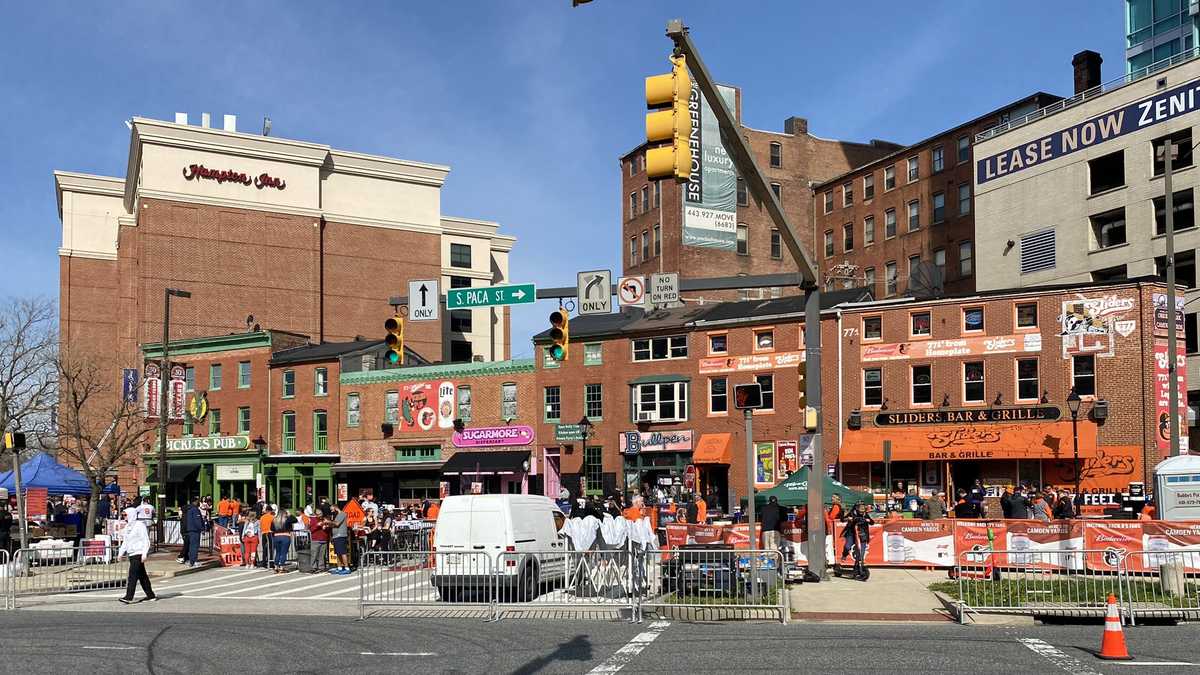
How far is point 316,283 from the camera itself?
7569cm

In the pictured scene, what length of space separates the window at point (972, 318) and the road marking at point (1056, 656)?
29.7 m

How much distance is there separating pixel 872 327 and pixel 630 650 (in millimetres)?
32827

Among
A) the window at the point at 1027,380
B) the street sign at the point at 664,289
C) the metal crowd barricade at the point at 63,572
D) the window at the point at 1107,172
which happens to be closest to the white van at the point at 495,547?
the street sign at the point at 664,289

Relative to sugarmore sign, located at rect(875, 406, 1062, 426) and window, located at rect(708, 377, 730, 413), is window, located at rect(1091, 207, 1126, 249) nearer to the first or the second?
sugarmore sign, located at rect(875, 406, 1062, 426)

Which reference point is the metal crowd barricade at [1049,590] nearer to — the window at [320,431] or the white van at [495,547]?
the white van at [495,547]

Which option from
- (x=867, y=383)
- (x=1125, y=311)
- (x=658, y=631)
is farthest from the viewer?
(x=867, y=383)

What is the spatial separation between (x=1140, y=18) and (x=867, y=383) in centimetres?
3213

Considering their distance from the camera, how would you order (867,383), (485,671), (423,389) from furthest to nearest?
1. (423,389)
2. (867,383)
3. (485,671)

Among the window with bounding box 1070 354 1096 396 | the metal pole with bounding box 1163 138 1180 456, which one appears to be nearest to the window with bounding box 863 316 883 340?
the window with bounding box 1070 354 1096 396

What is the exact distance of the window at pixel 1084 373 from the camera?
132 ft

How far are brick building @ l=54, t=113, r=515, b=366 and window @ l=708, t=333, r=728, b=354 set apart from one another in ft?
71.1

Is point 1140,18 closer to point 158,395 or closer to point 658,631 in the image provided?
point 158,395

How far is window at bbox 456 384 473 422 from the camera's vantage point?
52.8 metres

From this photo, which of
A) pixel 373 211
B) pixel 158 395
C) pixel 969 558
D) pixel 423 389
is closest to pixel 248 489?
pixel 158 395
